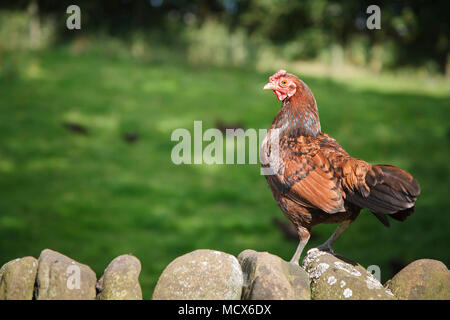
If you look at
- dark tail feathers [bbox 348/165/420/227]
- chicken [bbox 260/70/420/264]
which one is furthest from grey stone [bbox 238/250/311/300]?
dark tail feathers [bbox 348/165/420/227]

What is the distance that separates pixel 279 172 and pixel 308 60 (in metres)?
13.7

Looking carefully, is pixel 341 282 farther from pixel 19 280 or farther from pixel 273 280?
pixel 19 280

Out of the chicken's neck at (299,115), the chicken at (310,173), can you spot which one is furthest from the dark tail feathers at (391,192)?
the chicken's neck at (299,115)

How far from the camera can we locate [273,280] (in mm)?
2703

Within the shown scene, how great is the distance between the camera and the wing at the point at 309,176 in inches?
118

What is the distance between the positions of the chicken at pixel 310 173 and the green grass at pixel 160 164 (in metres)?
3.64

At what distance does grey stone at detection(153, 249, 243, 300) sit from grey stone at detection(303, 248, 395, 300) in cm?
56

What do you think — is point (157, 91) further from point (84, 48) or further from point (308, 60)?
point (308, 60)

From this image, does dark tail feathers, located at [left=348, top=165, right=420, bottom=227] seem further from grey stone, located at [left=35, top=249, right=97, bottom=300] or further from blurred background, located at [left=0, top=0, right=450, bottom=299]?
blurred background, located at [left=0, top=0, right=450, bottom=299]

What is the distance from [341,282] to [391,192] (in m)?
0.70

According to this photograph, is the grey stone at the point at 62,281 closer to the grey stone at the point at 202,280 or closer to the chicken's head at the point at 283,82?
the grey stone at the point at 202,280
